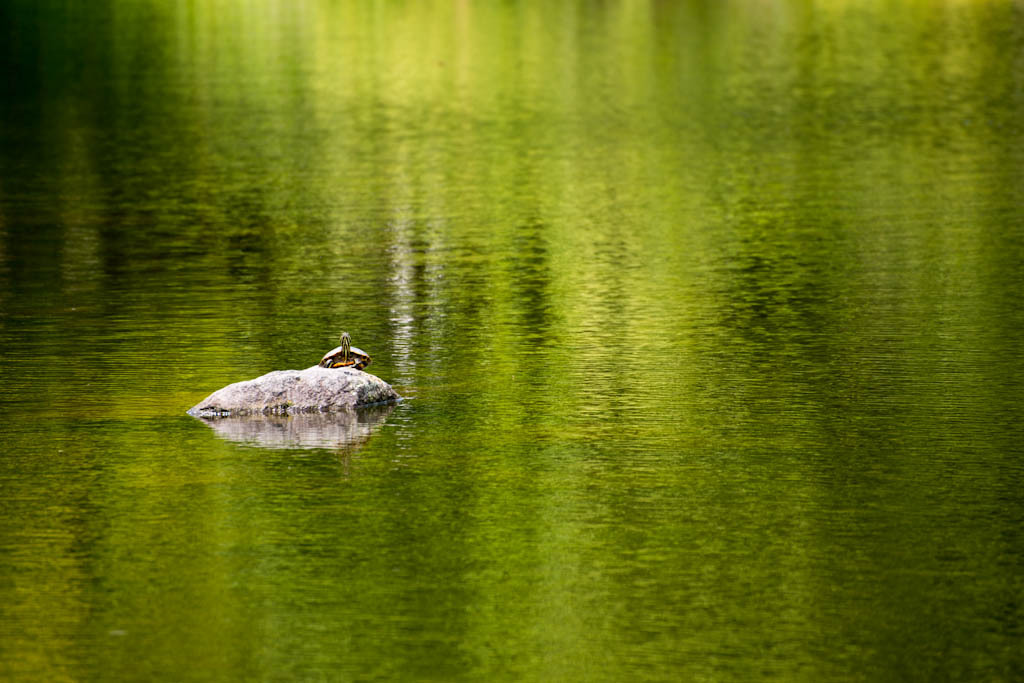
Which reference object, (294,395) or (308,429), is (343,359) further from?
(308,429)

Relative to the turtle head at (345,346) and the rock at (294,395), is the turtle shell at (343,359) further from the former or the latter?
the rock at (294,395)

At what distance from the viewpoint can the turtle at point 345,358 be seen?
1561 centimetres

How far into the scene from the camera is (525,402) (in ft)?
50.5

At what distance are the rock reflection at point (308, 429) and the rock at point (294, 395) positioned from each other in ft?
0.29

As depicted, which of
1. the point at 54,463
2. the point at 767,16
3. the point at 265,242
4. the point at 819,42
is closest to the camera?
the point at 54,463

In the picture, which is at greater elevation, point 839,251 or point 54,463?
point 839,251

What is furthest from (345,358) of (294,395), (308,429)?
(308,429)

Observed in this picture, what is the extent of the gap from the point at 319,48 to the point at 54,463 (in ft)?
172

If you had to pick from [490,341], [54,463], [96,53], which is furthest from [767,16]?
[54,463]

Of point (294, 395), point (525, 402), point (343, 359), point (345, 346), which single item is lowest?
point (525, 402)

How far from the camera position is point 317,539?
11.5 meters

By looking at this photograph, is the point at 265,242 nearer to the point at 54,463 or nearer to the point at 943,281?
the point at 943,281

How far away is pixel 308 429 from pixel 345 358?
127cm

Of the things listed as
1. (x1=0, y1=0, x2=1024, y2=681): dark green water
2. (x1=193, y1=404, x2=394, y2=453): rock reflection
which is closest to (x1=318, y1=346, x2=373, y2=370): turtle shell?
(x1=0, y1=0, x2=1024, y2=681): dark green water
